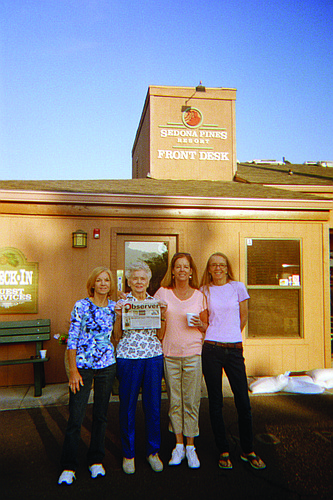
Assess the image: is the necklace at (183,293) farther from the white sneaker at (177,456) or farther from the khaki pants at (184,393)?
the white sneaker at (177,456)

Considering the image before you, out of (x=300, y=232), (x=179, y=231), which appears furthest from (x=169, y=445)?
(x=300, y=232)

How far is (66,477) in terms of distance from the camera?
9.12 feet

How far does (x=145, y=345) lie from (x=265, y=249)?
371 cm

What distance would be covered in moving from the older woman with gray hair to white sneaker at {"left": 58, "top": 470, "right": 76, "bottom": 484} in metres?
0.43

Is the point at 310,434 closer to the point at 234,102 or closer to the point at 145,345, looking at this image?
the point at 145,345

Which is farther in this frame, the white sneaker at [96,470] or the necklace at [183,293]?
the necklace at [183,293]

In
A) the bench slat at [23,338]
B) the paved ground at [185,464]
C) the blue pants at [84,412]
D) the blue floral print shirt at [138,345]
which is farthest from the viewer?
the bench slat at [23,338]

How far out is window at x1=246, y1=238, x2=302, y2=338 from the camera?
5945 millimetres

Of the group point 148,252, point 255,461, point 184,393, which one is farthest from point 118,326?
point 148,252

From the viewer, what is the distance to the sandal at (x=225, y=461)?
299 cm

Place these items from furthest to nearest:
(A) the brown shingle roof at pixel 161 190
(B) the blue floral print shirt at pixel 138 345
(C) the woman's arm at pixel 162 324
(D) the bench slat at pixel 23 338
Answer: (A) the brown shingle roof at pixel 161 190
(D) the bench slat at pixel 23 338
(C) the woman's arm at pixel 162 324
(B) the blue floral print shirt at pixel 138 345

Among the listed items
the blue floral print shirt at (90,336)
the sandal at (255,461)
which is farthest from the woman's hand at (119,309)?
the sandal at (255,461)

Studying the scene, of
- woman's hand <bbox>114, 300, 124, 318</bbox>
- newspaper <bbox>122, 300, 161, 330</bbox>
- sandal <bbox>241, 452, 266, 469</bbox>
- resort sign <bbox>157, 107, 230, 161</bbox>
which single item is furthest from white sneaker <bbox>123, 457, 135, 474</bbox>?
resort sign <bbox>157, 107, 230, 161</bbox>

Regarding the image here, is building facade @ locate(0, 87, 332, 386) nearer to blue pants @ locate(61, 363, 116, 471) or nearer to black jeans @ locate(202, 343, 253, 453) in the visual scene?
blue pants @ locate(61, 363, 116, 471)
